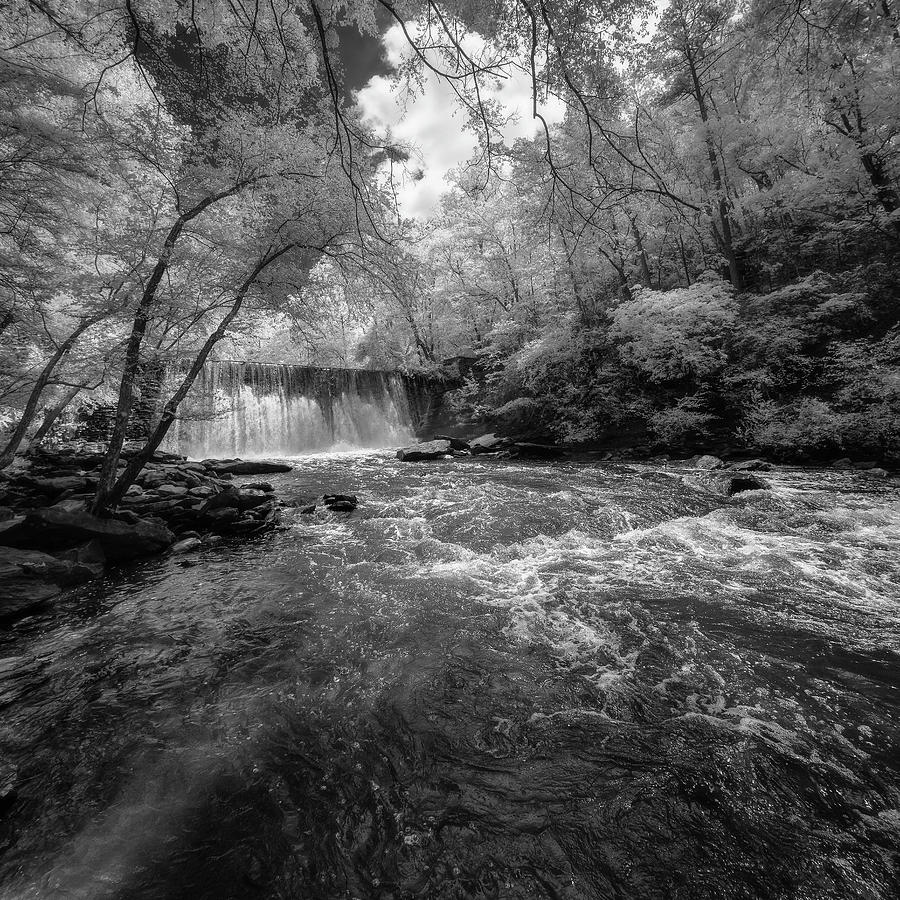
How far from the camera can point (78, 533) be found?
5.42 metres

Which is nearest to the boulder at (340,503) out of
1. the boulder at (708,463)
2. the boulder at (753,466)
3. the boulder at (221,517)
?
the boulder at (221,517)

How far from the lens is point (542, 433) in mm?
Answer: 16172

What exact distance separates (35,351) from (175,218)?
5233 millimetres

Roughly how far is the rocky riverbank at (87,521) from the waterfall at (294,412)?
247 inches

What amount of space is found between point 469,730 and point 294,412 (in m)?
17.9

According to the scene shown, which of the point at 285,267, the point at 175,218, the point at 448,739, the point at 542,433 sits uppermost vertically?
the point at 175,218

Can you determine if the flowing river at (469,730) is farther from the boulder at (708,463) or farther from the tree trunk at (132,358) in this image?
the boulder at (708,463)

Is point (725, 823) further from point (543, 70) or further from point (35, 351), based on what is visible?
point (35, 351)

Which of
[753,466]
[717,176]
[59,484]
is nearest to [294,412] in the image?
[59,484]

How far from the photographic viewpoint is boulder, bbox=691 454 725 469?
9.78 meters

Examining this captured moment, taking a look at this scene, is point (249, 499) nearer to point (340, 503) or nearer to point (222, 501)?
point (222, 501)

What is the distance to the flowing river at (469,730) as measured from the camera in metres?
1.74

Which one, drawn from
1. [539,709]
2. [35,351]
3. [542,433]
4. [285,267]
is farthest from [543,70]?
[542,433]

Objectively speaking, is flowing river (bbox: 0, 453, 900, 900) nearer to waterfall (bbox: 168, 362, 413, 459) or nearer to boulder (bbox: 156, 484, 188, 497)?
boulder (bbox: 156, 484, 188, 497)
